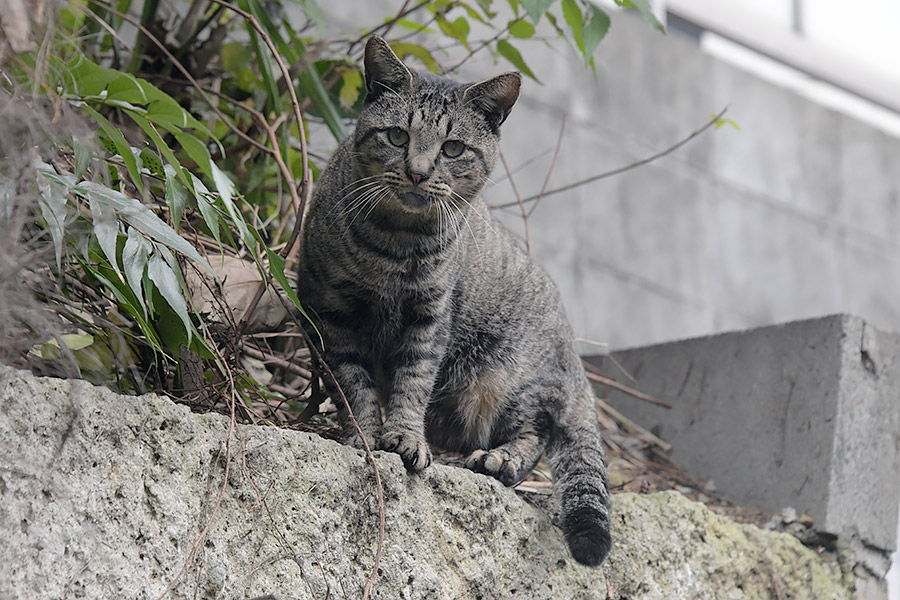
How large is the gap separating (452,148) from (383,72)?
297 millimetres

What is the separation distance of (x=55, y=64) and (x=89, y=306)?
603 mm

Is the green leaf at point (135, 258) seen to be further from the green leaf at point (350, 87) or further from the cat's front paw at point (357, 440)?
the green leaf at point (350, 87)

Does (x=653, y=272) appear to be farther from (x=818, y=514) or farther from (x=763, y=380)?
(x=818, y=514)

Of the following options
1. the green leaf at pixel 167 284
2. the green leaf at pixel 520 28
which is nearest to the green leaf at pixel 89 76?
the green leaf at pixel 167 284

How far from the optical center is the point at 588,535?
2701 millimetres

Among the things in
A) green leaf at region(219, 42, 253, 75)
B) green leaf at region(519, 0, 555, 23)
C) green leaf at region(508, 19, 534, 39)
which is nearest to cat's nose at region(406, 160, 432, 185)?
green leaf at region(519, 0, 555, 23)

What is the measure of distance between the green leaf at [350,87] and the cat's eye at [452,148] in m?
1.01

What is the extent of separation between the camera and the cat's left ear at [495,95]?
2.95 metres

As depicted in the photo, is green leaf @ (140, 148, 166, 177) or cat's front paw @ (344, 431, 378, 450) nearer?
green leaf @ (140, 148, 166, 177)

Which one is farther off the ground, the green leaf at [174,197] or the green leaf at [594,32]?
the green leaf at [594,32]

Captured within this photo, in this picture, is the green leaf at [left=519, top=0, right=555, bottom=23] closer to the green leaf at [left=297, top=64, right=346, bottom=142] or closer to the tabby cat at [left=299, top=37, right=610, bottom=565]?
the tabby cat at [left=299, top=37, right=610, bottom=565]

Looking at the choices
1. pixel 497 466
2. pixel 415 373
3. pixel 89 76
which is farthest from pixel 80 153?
Answer: pixel 497 466

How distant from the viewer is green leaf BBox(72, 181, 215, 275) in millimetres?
1977

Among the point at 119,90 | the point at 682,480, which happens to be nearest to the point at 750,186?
the point at 682,480
